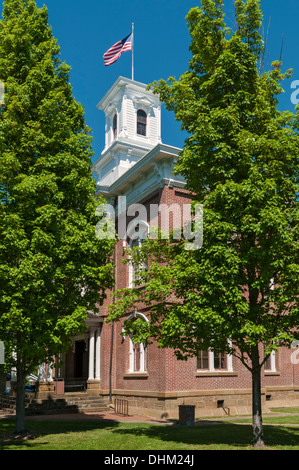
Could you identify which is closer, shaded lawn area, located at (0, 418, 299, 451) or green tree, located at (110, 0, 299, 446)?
green tree, located at (110, 0, 299, 446)

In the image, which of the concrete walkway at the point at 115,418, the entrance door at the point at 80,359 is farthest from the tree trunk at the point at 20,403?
the entrance door at the point at 80,359

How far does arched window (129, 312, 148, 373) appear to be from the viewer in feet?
69.9

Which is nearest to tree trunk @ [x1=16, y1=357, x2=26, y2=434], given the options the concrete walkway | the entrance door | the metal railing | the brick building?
the concrete walkway

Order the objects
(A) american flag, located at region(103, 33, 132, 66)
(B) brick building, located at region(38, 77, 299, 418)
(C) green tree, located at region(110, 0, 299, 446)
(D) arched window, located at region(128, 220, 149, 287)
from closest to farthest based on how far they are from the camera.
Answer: (C) green tree, located at region(110, 0, 299, 446)
(B) brick building, located at region(38, 77, 299, 418)
(D) arched window, located at region(128, 220, 149, 287)
(A) american flag, located at region(103, 33, 132, 66)

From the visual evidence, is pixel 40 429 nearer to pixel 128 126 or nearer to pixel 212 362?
pixel 212 362

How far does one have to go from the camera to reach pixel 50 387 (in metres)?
22.7

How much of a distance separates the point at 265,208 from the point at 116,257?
→ 14.9 m

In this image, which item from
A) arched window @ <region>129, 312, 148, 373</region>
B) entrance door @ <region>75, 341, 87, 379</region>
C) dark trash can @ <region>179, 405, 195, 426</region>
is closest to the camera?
dark trash can @ <region>179, 405, 195, 426</region>

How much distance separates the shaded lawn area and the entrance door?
1240 centimetres

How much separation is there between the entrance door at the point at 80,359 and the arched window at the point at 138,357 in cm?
807

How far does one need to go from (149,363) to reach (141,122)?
704 inches

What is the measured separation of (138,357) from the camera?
22.0 meters

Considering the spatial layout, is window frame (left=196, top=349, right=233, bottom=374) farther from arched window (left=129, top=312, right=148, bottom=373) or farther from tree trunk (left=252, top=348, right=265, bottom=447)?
tree trunk (left=252, top=348, right=265, bottom=447)

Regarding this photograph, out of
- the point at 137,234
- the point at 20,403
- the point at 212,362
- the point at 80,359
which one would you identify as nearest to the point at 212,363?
the point at 212,362
